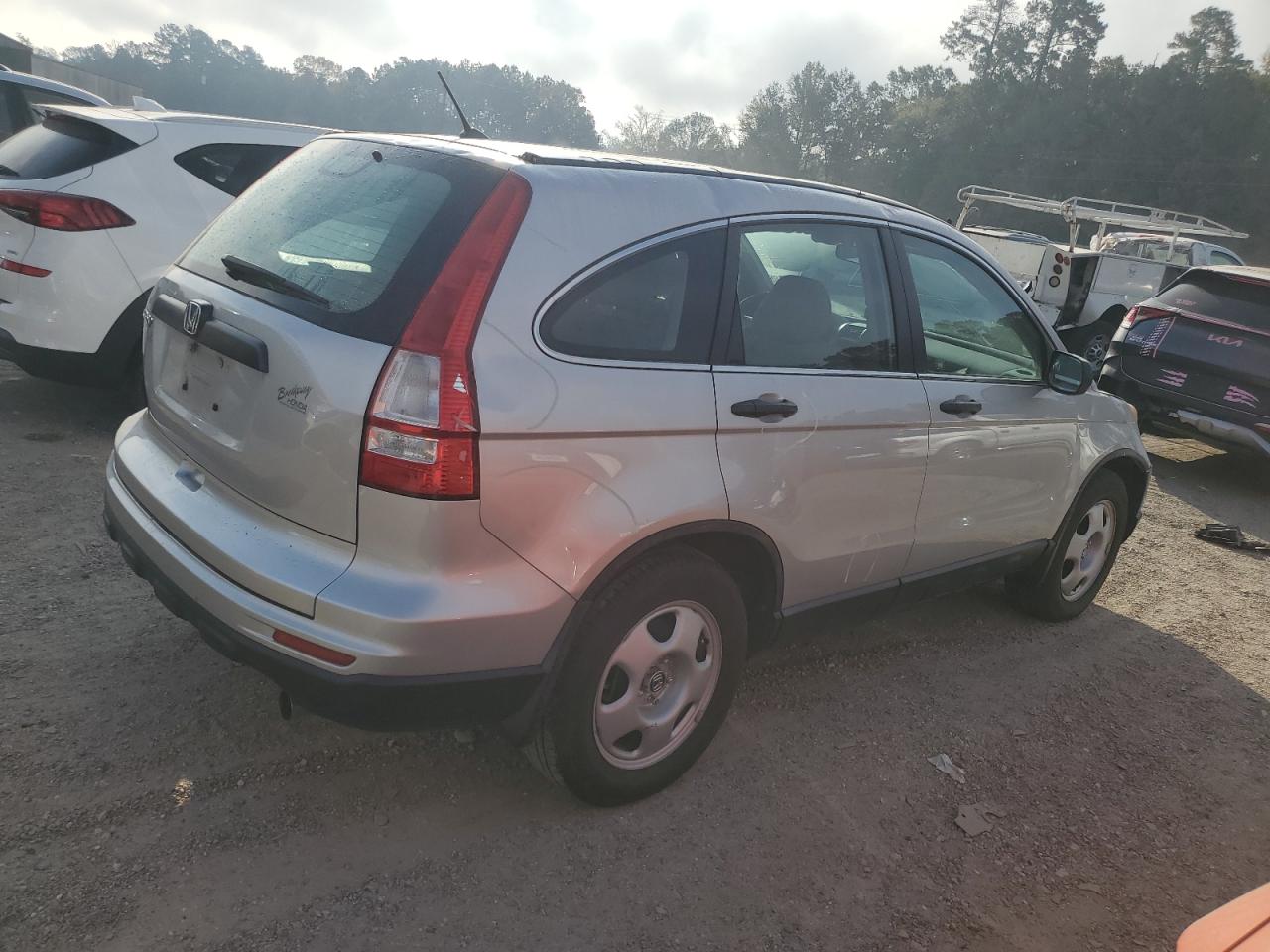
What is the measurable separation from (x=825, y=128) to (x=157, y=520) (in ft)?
317

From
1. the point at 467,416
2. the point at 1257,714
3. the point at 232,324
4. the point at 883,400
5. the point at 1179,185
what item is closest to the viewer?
the point at 467,416

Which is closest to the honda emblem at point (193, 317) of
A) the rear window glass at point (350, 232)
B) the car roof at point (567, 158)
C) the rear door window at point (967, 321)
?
the rear window glass at point (350, 232)

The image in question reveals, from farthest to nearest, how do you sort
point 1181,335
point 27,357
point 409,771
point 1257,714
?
1. point 1181,335
2. point 27,357
3. point 1257,714
4. point 409,771

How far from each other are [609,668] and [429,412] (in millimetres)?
907

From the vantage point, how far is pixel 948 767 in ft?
10.6

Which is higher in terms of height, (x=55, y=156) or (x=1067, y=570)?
(x=55, y=156)

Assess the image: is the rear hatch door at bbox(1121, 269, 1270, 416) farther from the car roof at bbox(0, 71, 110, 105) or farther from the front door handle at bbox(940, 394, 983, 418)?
the car roof at bbox(0, 71, 110, 105)

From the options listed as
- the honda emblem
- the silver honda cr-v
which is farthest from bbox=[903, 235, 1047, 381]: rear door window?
the honda emblem

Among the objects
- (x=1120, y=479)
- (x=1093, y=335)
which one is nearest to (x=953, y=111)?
(x=1093, y=335)

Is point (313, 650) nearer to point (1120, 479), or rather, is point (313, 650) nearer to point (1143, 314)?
point (1120, 479)

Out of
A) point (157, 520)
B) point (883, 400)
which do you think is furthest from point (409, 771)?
point (883, 400)

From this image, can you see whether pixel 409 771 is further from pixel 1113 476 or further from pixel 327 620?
pixel 1113 476

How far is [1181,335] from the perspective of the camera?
297 inches

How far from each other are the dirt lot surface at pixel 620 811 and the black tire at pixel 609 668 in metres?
0.13
